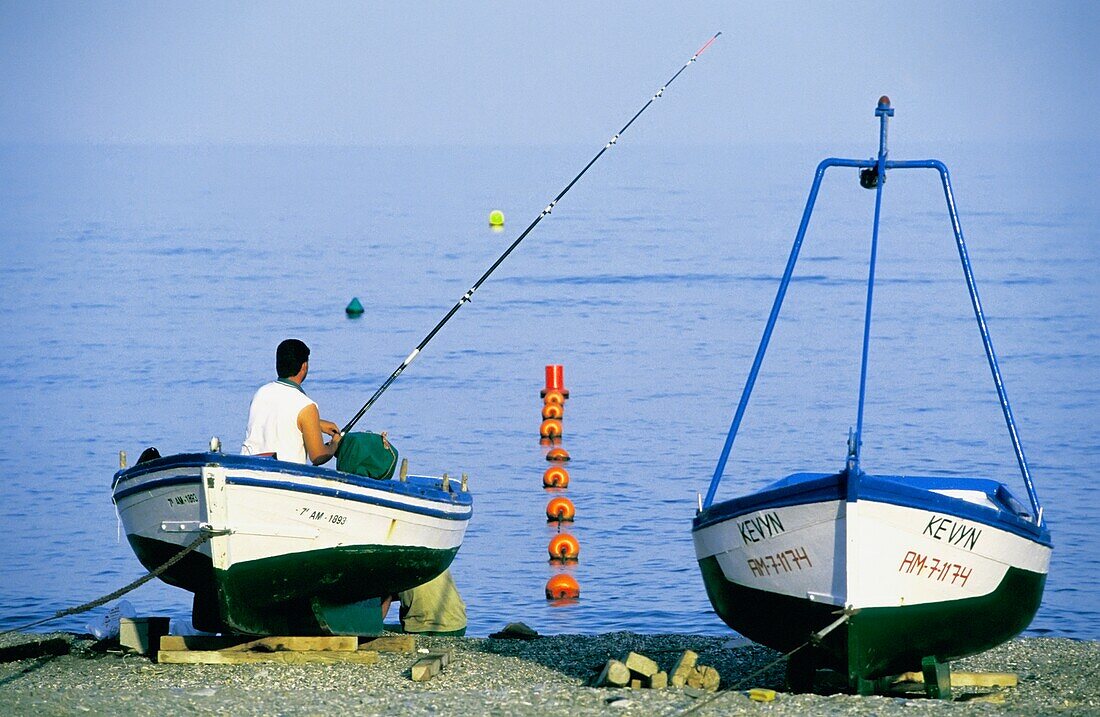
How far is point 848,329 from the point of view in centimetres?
3647

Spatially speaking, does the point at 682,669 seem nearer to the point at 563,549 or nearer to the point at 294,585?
the point at 294,585

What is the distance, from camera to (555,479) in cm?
2031

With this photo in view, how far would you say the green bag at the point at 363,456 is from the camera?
10.6m

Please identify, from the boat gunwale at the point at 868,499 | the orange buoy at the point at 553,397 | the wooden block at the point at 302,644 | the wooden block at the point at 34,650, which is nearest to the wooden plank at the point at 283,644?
the wooden block at the point at 302,644

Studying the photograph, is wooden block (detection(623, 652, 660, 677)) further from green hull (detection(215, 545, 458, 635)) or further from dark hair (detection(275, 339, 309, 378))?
dark hair (detection(275, 339, 309, 378))

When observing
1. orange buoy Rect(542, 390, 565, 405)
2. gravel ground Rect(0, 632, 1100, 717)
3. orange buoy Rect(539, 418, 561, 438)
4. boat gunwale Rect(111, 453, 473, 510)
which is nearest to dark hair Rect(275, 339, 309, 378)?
boat gunwale Rect(111, 453, 473, 510)

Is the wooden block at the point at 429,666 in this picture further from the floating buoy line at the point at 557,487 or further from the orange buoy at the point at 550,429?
the orange buoy at the point at 550,429

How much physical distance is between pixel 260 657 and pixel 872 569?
3.80 meters

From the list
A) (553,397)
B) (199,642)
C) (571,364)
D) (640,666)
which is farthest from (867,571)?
(571,364)

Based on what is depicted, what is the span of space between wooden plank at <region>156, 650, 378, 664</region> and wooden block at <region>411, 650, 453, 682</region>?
14.9 inches

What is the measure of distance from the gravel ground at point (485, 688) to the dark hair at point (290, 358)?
176cm

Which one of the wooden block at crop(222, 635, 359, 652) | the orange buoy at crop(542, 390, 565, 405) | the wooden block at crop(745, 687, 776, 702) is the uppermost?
the orange buoy at crop(542, 390, 565, 405)

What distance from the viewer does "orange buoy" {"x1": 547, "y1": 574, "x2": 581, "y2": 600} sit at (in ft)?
49.8

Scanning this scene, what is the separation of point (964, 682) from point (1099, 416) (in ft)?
57.5
